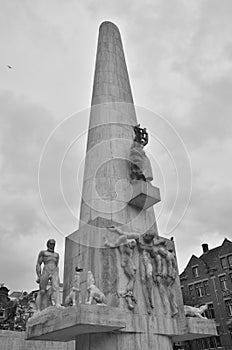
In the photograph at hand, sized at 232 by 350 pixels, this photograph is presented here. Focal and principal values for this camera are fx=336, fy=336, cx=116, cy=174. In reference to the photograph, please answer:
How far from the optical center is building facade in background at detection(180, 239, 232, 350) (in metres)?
35.9

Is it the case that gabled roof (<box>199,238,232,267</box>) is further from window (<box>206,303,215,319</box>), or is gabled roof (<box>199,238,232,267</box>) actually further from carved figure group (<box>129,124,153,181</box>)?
carved figure group (<box>129,124,153,181</box>)

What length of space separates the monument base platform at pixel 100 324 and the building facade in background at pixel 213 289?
88.7 feet

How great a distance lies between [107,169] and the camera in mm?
12852

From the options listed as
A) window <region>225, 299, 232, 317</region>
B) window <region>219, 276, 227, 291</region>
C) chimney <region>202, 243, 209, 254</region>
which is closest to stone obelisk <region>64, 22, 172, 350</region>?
window <region>225, 299, 232, 317</region>

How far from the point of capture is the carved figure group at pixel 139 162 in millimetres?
12789

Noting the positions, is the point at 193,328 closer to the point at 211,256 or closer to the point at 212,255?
the point at 211,256

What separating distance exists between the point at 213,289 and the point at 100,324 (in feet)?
109

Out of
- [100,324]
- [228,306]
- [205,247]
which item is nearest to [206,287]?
[228,306]

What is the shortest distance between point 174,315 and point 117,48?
1365 cm

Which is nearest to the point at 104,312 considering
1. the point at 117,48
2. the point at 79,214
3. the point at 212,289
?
the point at 79,214

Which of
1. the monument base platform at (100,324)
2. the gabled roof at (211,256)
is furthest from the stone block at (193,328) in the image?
the gabled roof at (211,256)

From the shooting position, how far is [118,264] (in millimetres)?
10164

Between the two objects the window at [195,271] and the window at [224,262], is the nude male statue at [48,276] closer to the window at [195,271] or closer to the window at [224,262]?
the window at [224,262]

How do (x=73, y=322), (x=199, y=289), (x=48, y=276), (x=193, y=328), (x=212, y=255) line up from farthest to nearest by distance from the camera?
(x=212, y=255), (x=199, y=289), (x=193, y=328), (x=48, y=276), (x=73, y=322)
